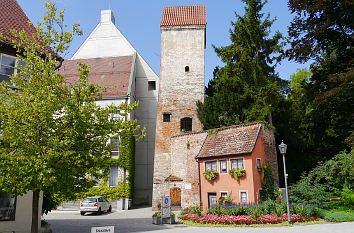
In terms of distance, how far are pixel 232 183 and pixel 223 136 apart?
3946 mm

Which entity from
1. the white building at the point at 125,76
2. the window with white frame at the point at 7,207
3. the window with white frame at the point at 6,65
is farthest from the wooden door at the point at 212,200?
the window with white frame at the point at 6,65

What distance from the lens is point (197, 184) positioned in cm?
2409

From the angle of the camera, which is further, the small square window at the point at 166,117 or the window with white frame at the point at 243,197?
the small square window at the point at 166,117

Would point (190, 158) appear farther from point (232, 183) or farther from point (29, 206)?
point (29, 206)

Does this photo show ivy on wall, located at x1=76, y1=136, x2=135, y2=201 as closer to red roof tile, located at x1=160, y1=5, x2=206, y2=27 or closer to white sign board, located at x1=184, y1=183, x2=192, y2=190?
white sign board, located at x1=184, y1=183, x2=192, y2=190

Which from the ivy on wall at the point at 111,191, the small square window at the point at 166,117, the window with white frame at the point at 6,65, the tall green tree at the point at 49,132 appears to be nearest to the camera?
the tall green tree at the point at 49,132

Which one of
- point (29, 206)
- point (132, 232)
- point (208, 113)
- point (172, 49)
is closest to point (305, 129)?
point (208, 113)

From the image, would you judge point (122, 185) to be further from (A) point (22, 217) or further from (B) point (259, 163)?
(A) point (22, 217)

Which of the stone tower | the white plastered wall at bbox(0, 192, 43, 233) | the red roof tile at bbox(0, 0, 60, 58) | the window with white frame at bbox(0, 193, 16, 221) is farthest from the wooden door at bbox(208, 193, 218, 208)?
the red roof tile at bbox(0, 0, 60, 58)

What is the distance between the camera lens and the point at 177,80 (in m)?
29.9

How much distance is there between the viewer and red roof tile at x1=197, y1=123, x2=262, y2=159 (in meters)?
20.8

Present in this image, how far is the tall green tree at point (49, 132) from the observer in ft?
30.7

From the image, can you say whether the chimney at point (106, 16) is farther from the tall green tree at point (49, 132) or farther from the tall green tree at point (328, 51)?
the tall green tree at point (49, 132)

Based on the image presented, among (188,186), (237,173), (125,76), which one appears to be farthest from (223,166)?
(125,76)
